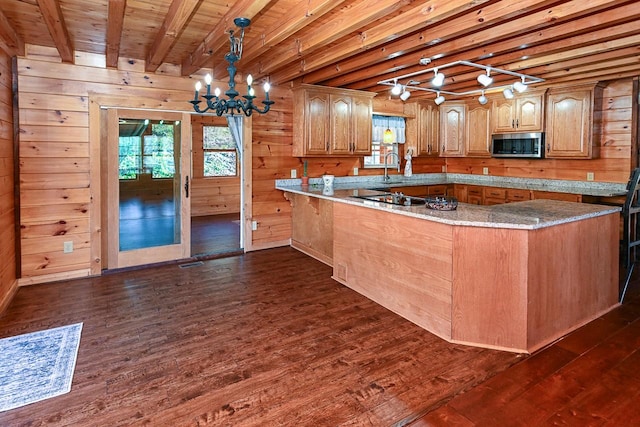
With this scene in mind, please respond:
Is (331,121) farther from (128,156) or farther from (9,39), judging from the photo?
(9,39)

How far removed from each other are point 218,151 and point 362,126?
4042 millimetres

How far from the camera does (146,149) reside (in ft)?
15.3

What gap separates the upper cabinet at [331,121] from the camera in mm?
5340

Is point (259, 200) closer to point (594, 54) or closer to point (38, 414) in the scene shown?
point (38, 414)

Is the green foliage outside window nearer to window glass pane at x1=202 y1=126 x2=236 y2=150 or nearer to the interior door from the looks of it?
the interior door

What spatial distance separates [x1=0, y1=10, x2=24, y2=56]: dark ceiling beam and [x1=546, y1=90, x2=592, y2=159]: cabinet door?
20.1 feet

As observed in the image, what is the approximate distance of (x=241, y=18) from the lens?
2840mm

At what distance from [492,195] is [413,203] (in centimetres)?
328

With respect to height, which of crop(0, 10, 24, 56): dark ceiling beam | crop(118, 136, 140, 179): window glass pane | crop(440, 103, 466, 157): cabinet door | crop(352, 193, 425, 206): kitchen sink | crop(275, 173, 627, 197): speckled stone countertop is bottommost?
crop(352, 193, 425, 206): kitchen sink

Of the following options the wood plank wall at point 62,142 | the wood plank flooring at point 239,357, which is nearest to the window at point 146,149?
the wood plank wall at point 62,142

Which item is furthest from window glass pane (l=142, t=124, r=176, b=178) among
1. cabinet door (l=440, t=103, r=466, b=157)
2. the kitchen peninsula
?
cabinet door (l=440, t=103, r=466, b=157)

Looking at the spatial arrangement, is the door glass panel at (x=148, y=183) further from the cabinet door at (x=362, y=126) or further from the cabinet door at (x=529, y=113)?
the cabinet door at (x=529, y=113)

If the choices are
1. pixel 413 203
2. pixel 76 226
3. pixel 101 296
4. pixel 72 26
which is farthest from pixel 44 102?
pixel 413 203

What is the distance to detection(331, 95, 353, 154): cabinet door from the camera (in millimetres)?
5520
